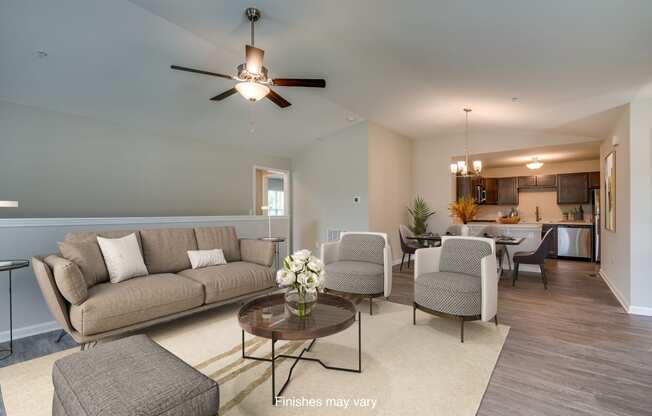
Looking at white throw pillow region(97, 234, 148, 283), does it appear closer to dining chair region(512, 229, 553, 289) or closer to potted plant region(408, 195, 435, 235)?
dining chair region(512, 229, 553, 289)

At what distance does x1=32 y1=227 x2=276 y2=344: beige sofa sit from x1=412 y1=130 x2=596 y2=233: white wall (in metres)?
4.47

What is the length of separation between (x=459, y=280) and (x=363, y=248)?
4.34 feet

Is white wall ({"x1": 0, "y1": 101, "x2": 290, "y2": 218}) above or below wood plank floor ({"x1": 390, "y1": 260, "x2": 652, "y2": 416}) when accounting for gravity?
above

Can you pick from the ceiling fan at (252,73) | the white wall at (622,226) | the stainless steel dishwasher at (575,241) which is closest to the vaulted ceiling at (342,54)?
the ceiling fan at (252,73)

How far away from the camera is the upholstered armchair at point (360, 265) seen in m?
3.52

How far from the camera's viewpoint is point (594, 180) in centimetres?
711

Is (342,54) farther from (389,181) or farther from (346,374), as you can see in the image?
(389,181)

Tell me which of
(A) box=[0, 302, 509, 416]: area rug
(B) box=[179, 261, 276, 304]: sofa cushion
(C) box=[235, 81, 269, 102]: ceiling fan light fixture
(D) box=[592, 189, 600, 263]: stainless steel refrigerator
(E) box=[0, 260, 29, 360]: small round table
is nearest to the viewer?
(A) box=[0, 302, 509, 416]: area rug

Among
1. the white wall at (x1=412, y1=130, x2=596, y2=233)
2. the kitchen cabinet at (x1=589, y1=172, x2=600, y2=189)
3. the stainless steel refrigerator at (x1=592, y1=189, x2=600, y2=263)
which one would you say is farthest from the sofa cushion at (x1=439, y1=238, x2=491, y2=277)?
the kitchen cabinet at (x1=589, y1=172, x2=600, y2=189)

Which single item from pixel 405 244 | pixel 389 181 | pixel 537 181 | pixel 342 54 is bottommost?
pixel 405 244

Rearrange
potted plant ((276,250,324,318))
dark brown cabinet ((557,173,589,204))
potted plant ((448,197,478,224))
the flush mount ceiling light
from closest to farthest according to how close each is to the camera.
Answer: potted plant ((276,250,324,318)), potted plant ((448,197,478,224)), the flush mount ceiling light, dark brown cabinet ((557,173,589,204))

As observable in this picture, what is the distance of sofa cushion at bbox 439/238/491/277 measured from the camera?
3.21m

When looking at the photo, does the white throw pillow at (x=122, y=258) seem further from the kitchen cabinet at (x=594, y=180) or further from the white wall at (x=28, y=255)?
the kitchen cabinet at (x=594, y=180)

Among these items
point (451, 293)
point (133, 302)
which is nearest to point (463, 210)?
point (451, 293)
